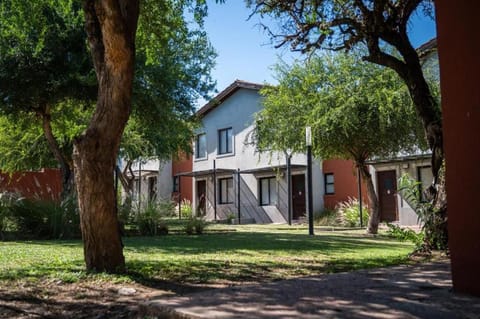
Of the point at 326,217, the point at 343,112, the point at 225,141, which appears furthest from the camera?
the point at 225,141

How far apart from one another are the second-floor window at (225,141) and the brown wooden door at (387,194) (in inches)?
408

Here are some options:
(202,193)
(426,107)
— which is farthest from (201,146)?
(426,107)

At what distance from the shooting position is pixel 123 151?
77.7ft

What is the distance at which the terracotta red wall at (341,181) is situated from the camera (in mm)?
24578

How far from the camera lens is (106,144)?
6.23 metres

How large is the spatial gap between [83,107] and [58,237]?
17.0 ft

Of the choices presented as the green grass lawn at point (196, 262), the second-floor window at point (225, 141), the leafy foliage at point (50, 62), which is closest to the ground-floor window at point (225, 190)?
the second-floor window at point (225, 141)

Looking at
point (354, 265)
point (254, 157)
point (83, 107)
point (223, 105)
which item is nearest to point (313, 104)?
point (83, 107)

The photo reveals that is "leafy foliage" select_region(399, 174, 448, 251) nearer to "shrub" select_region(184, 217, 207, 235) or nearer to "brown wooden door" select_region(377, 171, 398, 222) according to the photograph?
"shrub" select_region(184, 217, 207, 235)

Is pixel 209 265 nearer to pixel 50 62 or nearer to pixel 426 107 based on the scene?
pixel 426 107

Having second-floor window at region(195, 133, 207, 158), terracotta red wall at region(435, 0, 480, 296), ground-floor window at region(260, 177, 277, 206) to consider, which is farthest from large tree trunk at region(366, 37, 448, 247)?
second-floor window at region(195, 133, 207, 158)

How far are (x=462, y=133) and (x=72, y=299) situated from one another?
407cm

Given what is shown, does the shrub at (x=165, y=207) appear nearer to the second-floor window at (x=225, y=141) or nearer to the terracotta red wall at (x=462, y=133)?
the terracotta red wall at (x=462, y=133)

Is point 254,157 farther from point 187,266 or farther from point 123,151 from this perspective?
point 187,266
